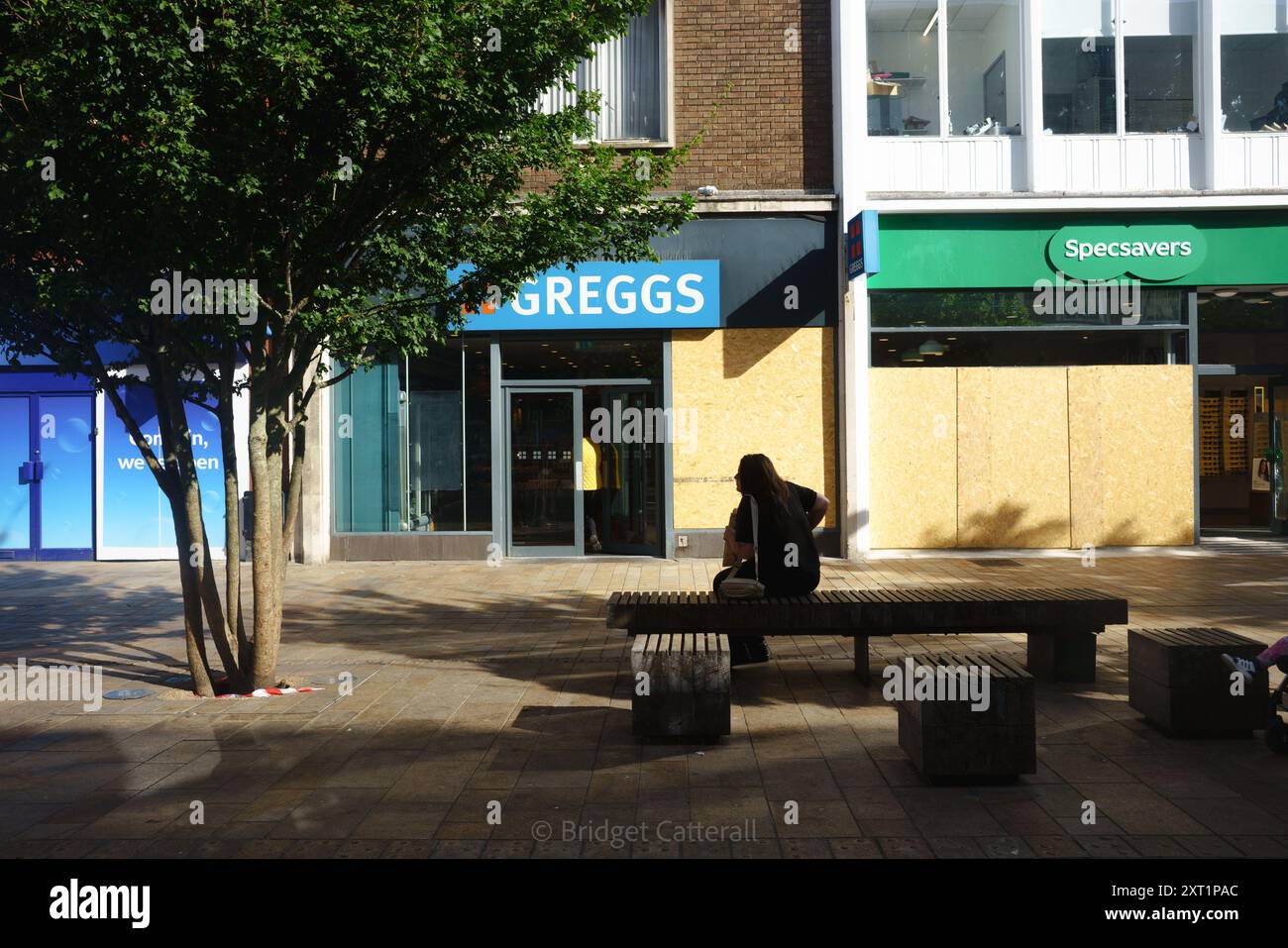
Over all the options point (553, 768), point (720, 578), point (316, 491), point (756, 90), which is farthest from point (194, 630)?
point (756, 90)

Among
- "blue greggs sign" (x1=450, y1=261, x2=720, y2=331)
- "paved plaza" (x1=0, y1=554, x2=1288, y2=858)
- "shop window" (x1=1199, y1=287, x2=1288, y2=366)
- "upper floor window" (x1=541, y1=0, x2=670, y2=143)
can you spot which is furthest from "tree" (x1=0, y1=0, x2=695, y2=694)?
"shop window" (x1=1199, y1=287, x2=1288, y2=366)

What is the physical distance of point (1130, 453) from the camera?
A: 15.7 metres

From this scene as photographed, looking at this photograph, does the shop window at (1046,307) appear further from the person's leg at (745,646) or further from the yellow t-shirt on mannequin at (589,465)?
the person's leg at (745,646)

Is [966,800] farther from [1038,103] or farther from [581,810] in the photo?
[1038,103]

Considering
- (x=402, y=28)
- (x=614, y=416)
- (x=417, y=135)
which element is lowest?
(x=614, y=416)

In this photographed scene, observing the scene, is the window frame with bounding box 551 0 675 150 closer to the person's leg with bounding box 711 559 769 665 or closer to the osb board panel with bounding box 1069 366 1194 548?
the osb board panel with bounding box 1069 366 1194 548

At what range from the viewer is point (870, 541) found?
51.6ft

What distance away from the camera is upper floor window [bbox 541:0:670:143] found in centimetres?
1602

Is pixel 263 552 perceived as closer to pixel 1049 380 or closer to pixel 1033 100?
pixel 1049 380

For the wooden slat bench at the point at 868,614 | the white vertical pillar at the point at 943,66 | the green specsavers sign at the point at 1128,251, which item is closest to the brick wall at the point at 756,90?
the white vertical pillar at the point at 943,66

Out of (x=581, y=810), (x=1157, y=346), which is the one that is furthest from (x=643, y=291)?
(x=581, y=810)

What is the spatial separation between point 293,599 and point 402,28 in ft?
24.0

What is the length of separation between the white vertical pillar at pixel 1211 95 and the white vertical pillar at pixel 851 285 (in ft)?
15.3

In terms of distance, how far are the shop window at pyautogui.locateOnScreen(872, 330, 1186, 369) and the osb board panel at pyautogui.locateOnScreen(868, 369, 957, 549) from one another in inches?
10.8
